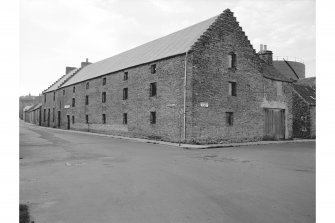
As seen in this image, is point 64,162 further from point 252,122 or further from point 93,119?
point 93,119

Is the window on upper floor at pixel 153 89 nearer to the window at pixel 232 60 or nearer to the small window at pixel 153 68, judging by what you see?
the small window at pixel 153 68

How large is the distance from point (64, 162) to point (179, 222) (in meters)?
7.35

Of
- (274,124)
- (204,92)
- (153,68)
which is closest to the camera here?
(204,92)

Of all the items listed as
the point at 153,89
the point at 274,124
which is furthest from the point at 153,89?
the point at 274,124

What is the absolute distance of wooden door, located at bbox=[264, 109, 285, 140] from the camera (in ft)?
80.5

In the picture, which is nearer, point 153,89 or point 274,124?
point 153,89

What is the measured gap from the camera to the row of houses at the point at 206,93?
19.8 metres

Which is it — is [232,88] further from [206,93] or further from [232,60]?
[206,93]

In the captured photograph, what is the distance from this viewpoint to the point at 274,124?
25.1 metres

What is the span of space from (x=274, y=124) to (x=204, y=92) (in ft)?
29.7

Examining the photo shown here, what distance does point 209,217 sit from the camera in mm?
4535

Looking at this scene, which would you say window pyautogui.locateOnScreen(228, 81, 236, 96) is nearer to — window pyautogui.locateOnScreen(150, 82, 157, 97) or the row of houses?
the row of houses
